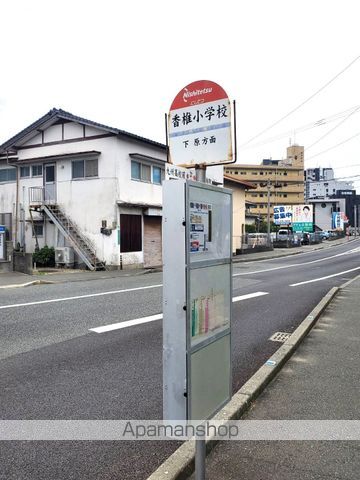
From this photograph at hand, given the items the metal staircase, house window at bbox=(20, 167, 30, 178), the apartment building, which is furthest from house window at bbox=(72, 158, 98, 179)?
the apartment building

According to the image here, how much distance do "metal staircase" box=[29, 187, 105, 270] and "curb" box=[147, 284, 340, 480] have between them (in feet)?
47.4

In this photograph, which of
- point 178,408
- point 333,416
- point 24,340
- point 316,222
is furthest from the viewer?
point 316,222

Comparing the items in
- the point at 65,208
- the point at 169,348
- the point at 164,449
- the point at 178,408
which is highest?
the point at 65,208

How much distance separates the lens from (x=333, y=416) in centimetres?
381

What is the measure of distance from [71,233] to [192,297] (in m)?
19.2

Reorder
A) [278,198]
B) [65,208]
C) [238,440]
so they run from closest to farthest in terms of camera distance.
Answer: [238,440] < [65,208] < [278,198]

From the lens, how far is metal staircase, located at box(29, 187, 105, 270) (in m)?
19.8

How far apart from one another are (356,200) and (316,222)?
143 ft

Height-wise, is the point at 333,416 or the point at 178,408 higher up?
the point at 178,408

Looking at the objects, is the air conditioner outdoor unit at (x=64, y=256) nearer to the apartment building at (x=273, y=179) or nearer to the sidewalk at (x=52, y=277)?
the sidewalk at (x=52, y=277)

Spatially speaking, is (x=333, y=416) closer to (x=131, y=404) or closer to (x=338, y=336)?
(x=131, y=404)

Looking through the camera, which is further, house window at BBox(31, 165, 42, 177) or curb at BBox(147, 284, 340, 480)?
house window at BBox(31, 165, 42, 177)

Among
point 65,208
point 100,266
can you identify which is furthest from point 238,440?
point 65,208

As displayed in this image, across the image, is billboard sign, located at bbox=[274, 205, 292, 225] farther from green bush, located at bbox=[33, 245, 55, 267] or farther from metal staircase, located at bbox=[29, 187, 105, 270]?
green bush, located at bbox=[33, 245, 55, 267]
